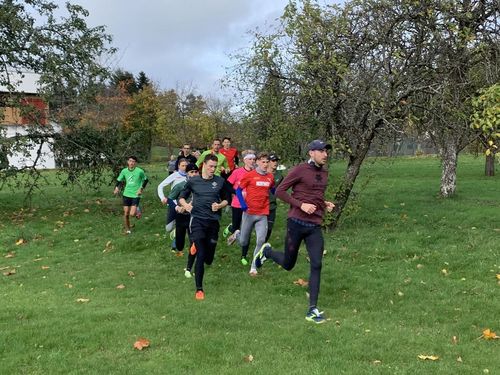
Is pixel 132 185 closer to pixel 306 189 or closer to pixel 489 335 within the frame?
pixel 306 189

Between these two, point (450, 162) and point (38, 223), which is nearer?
point (38, 223)

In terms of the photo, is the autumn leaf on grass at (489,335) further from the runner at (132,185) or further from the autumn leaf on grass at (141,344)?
the runner at (132,185)

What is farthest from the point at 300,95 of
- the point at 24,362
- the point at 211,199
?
the point at 24,362

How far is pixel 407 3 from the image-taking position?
33.1 ft

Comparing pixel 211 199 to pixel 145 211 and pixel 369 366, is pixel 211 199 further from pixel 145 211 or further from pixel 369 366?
pixel 145 211

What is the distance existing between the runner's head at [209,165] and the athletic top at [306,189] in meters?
1.41

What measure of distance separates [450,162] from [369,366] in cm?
1333

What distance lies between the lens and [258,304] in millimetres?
7230

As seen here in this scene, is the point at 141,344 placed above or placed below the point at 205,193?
below

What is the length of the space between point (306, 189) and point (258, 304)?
5.79 ft

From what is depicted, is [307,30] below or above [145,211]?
above

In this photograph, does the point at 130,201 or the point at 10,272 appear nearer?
the point at 10,272

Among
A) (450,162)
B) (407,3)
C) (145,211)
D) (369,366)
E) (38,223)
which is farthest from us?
(450,162)

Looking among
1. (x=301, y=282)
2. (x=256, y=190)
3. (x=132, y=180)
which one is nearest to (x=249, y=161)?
(x=256, y=190)
